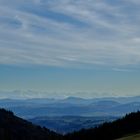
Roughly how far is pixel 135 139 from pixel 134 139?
493mm

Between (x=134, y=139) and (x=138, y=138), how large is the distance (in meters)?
3.28

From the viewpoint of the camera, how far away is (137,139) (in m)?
147

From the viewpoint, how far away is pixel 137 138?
150m

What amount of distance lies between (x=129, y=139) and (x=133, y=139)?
289 cm

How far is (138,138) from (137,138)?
0.38 m

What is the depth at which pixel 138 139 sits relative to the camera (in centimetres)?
14650

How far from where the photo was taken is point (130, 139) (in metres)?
150

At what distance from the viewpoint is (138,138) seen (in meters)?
150

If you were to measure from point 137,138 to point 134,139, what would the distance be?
3.06m

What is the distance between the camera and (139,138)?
15000 centimetres

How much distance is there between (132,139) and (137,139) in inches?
112

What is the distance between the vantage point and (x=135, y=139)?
14725 centimetres

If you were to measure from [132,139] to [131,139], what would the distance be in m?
0.81

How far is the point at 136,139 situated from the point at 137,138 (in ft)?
11.1
